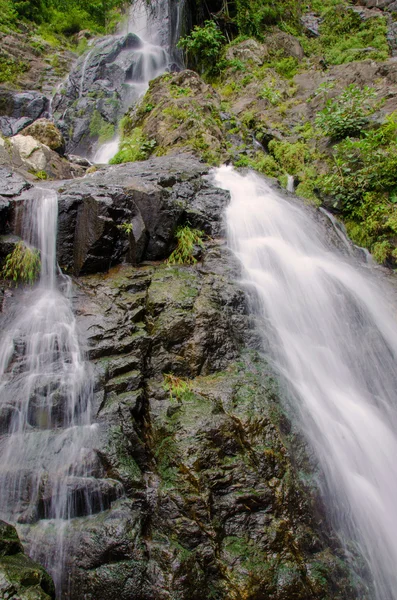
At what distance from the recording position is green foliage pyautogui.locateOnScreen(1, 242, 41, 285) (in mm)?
5543

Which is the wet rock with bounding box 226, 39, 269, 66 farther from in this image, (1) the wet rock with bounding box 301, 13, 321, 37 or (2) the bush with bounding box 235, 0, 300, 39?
(1) the wet rock with bounding box 301, 13, 321, 37

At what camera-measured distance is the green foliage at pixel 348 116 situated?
9680mm

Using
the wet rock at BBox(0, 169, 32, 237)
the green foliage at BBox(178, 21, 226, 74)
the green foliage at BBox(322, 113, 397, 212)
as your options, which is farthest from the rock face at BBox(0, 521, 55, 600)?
the green foliage at BBox(178, 21, 226, 74)

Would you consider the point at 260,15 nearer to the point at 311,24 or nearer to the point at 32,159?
the point at 311,24

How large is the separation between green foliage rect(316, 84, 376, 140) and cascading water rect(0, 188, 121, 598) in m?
8.65

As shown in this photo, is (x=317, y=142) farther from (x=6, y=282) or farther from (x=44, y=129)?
(x=6, y=282)

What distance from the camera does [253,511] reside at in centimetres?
329

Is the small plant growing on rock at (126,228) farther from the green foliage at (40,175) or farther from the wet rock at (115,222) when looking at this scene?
the green foliage at (40,175)

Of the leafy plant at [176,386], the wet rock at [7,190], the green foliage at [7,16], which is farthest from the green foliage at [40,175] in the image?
the green foliage at [7,16]

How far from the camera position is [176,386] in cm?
418

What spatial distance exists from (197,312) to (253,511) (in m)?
2.40

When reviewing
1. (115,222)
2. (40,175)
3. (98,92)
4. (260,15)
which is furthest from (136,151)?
(260,15)

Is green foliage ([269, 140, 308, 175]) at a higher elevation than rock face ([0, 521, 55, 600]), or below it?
higher

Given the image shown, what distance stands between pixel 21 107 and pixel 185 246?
13.7m
